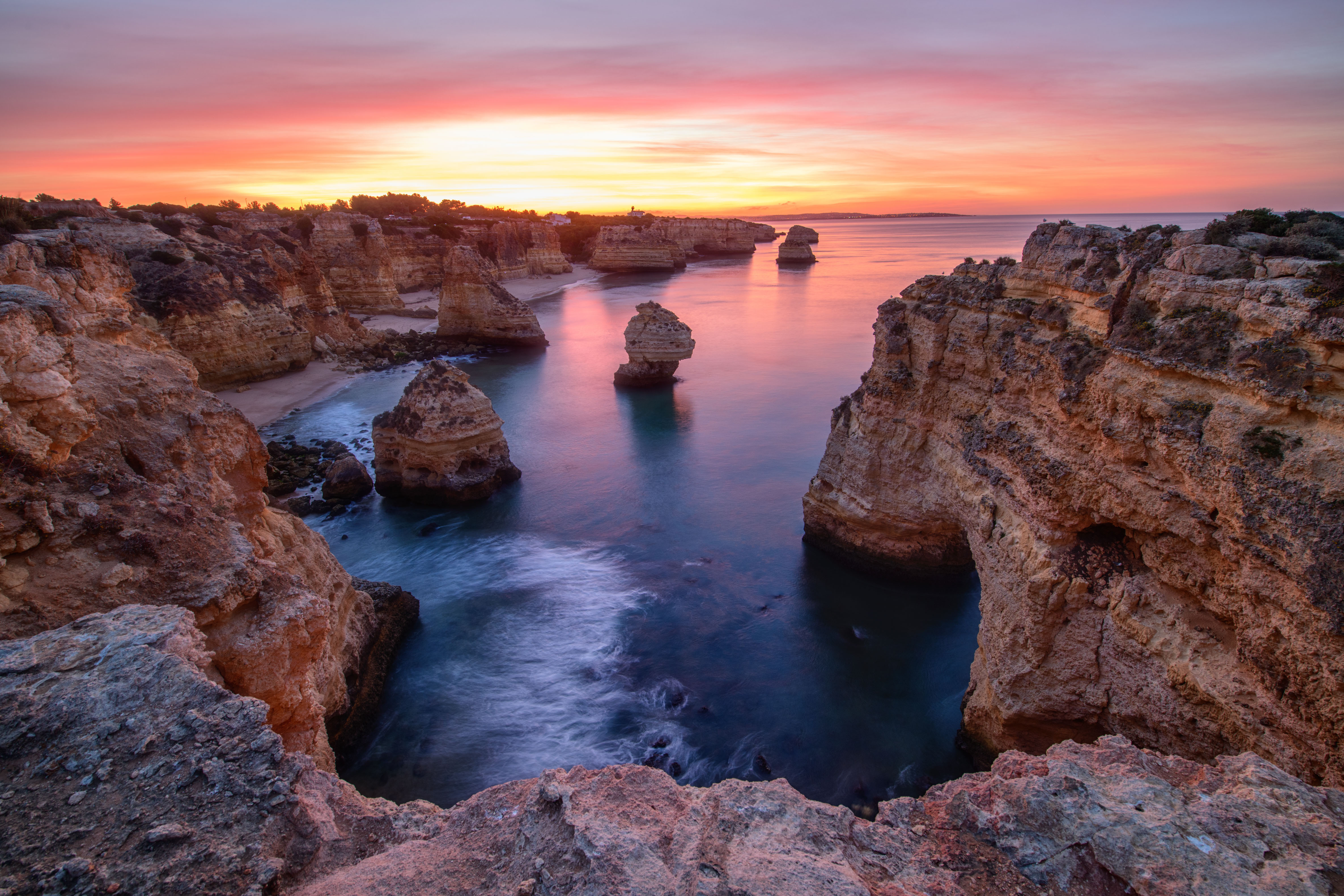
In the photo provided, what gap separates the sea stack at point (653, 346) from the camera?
2894cm

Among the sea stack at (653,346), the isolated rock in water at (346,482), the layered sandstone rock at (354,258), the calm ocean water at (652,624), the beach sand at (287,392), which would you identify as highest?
the layered sandstone rock at (354,258)

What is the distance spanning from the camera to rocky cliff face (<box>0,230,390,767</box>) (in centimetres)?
498

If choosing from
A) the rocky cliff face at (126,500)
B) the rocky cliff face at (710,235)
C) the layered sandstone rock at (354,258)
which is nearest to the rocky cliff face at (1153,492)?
the rocky cliff face at (126,500)

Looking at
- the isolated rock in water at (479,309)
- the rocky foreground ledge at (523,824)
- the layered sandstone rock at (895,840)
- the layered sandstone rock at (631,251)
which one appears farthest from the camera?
the layered sandstone rock at (631,251)

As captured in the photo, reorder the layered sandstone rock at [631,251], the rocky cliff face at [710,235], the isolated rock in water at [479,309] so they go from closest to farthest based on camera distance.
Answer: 1. the isolated rock in water at [479,309]
2. the layered sandstone rock at [631,251]
3. the rocky cliff face at [710,235]

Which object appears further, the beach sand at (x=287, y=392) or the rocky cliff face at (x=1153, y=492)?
the beach sand at (x=287, y=392)

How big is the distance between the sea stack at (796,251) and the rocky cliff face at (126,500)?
94072 millimetres

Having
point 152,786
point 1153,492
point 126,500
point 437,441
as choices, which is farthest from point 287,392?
point 1153,492

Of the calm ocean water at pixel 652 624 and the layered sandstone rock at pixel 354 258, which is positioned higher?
the layered sandstone rock at pixel 354 258

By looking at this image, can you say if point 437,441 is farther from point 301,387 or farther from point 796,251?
point 796,251

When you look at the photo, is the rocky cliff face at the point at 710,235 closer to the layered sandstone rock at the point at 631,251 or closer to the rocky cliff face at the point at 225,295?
the layered sandstone rock at the point at 631,251

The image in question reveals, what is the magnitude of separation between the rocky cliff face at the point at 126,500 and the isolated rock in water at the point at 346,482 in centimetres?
1090

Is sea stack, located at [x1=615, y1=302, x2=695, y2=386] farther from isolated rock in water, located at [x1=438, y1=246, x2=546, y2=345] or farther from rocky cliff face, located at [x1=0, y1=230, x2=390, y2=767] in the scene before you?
rocky cliff face, located at [x1=0, y1=230, x2=390, y2=767]

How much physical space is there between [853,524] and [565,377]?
23.3m
